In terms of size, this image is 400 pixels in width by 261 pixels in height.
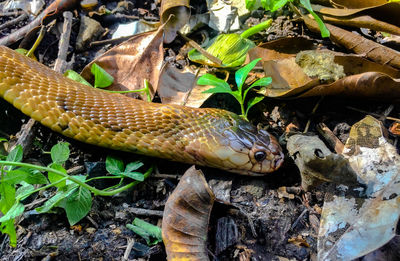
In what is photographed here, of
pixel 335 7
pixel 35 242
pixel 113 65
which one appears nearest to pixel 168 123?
pixel 113 65

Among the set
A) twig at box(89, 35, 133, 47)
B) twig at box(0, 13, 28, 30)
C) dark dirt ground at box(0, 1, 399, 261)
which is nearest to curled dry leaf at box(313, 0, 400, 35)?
dark dirt ground at box(0, 1, 399, 261)

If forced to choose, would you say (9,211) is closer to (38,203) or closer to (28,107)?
(38,203)

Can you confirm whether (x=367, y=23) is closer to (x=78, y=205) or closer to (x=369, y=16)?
(x=369, y=16)

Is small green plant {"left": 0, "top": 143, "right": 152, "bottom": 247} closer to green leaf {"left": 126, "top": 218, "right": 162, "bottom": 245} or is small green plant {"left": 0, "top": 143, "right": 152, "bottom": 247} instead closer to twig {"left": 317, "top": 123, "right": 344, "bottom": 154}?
green leaf {"left": 126, "top": 218, "right": 162, "bottom": 245}

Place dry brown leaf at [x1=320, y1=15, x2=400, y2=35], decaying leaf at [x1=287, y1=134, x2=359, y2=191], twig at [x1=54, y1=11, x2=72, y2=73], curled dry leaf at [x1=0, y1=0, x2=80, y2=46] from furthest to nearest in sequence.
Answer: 1. curled dry leaf at [x1=0, y1=0, x2=80, y2=46]
2. twig at [x1=54, y1=11, x2=72, y2=73]
3. dry brown leaf at [x1=320, y1=15, x2=400, y2=35]
4. decaying leaf at [x1=287, y1=134, x2=359, y2=191]

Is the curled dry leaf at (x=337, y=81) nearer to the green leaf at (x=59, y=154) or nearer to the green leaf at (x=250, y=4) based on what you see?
the green leaf at (x=250, y=4)

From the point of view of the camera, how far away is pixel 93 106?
2.83 metres

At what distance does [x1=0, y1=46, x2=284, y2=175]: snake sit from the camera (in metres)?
2.76

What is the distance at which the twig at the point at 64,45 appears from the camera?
3.44m

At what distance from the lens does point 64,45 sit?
3588 mm

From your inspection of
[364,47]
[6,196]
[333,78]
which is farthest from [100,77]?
[364,47]

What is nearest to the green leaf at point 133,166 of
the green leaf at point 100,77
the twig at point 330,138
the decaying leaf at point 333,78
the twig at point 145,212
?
the twig at point 145,212

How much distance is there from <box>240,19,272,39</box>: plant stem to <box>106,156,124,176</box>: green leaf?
1.61m

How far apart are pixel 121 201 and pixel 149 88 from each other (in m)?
1.08
